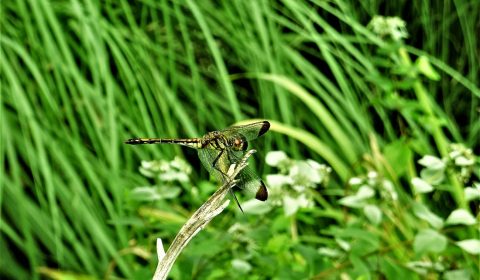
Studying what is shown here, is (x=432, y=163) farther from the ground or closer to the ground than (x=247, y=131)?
farther from the ground

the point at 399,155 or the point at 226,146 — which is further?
the point at 399,155

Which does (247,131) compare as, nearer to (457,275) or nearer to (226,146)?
(226,146)

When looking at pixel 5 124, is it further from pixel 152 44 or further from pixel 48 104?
pixel 152 44

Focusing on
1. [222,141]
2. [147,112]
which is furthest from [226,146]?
[147,112]

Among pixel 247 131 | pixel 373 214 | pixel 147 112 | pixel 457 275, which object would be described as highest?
pixel 147 112

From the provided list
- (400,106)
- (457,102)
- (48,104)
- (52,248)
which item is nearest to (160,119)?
(48,104)

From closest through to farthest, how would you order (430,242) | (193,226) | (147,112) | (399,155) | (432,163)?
(193,226) → (430,242) → (432,163) → (399,155) → (147,112)

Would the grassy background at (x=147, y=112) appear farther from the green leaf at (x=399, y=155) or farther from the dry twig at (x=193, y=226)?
the dry twig at (x=193, y=226)
